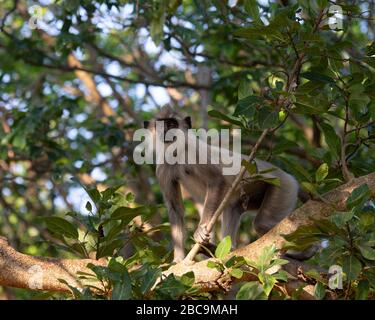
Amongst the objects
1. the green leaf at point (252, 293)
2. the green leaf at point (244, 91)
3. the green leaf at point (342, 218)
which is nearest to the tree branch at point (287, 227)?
the green leaf at point (252, 293)

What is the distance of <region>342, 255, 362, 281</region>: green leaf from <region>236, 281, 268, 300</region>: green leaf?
364 millimetres

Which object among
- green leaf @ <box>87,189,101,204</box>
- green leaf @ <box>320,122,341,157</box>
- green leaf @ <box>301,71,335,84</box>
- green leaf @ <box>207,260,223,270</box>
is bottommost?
green leaf @ <box>207,260,223,270</box>

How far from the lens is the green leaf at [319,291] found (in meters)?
3.13

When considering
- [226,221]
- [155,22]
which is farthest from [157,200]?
[155,22]

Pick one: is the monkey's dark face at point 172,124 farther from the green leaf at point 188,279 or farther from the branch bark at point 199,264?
the green leaf at point 188,279

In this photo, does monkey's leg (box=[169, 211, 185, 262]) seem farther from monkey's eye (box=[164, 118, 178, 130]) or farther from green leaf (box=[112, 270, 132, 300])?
green leaf (box=[112, 270, 132, 300])

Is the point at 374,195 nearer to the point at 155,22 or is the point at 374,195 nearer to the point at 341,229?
the point at 341,229

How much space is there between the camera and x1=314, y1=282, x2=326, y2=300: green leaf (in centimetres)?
313

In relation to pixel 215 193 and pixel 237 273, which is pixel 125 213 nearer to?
pixel 237 273

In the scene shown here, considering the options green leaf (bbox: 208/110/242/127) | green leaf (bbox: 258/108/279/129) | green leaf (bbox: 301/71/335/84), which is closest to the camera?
green leaf (bbox: 258/108/279/129)

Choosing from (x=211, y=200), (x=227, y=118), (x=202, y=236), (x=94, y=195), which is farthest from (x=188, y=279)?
(x=211, y=200)

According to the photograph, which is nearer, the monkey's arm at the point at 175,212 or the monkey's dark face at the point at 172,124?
the monkey's arm at the point at 175,212

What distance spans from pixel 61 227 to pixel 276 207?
183 centimetres

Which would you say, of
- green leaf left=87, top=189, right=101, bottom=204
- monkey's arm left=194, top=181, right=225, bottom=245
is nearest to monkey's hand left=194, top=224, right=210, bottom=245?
monkey's arm left=194, top=181, right=225, bottom=245
